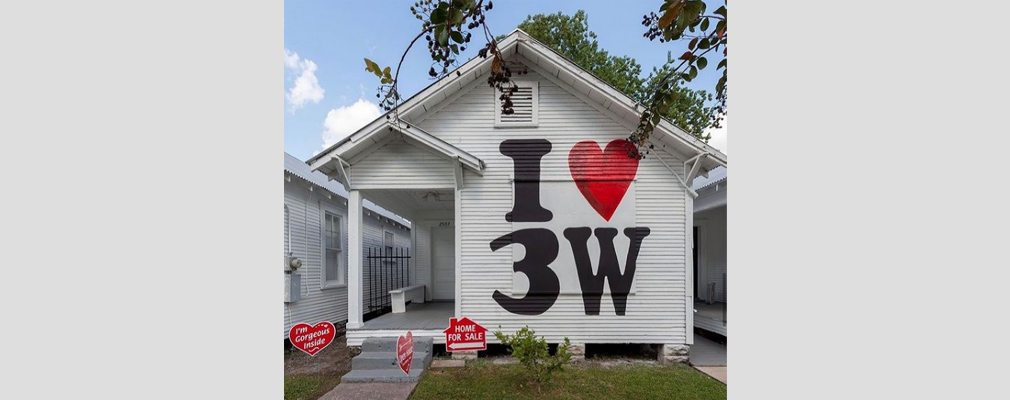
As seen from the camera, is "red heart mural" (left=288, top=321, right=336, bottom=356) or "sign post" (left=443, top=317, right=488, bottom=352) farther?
"sign post" (left=443, top=317, right=488, bottom=352)

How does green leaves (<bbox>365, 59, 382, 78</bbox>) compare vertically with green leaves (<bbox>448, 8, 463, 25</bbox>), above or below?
below

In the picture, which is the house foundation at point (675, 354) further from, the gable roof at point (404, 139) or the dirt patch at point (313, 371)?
the dirt patch at point (313, 371)

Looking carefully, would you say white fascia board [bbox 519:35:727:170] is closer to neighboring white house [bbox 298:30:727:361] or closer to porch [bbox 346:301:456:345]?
neighboring white house [bbox 298:30:727:361]

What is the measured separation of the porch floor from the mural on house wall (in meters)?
1.34

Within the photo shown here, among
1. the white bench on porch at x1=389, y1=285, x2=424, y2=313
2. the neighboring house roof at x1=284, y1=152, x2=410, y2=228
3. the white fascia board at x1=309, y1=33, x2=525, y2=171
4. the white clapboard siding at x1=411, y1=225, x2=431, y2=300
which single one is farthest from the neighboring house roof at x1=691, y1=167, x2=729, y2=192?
the neighboring house roof at x1=284, y1=152, x2=410, y2=228

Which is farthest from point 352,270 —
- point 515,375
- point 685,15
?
point 685,15

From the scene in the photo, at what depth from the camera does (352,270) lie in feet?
21.1

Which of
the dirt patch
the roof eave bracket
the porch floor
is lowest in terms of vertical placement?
the dirt patch

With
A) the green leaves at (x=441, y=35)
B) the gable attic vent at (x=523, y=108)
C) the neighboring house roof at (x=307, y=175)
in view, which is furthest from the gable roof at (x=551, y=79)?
the green leaves at (x=441, y=35)

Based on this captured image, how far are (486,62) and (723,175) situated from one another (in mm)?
5733

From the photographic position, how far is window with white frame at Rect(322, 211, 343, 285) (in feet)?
28.3

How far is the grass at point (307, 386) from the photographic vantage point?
497cm

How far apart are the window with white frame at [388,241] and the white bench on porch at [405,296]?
3571 mm

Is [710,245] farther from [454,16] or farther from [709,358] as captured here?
[454,16]
